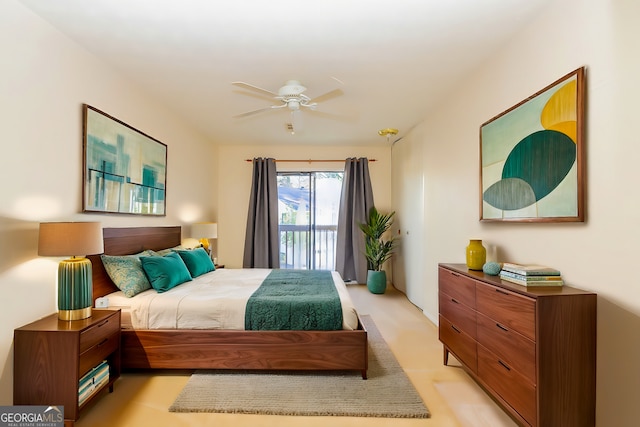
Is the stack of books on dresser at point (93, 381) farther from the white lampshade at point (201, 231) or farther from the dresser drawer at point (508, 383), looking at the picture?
the dresser drawer at point (508, 383)

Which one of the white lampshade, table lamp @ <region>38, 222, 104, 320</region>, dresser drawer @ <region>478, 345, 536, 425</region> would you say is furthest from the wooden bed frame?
the white lampshade

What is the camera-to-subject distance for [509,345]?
1.68m

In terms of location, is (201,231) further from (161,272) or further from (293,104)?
(293,104)

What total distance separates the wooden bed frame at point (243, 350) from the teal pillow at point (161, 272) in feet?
1.37

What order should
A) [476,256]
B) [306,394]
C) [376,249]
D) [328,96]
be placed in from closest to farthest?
1. [306,394]
2. [476,256]
3. [328,96]
4. [376,249]

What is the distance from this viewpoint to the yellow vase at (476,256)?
2.28 meters

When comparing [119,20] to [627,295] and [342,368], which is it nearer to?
[342,368]

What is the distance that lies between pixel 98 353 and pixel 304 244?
380 cm

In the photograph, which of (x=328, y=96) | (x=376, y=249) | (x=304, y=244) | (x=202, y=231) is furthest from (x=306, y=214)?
(x=328, y=96)

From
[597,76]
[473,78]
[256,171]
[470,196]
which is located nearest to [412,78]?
[473,78]

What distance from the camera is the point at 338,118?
3.92m

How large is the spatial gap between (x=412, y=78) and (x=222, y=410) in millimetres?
3048
